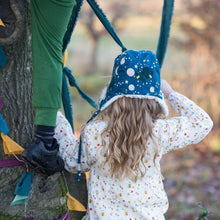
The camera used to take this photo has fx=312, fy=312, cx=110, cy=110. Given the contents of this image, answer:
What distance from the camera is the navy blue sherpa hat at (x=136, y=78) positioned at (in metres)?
1.59

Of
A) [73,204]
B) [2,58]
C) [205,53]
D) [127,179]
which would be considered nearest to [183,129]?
[127,179]

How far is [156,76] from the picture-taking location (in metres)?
Result: 1.62

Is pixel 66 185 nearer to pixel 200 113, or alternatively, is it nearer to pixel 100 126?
pixel 100 126

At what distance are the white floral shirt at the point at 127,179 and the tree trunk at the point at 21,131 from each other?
158mm

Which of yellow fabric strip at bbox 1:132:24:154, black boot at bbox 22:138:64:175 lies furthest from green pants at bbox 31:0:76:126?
yellow fabric strip at bbox 1:132:24:154

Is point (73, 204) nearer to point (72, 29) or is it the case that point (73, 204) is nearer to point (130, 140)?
point (130, 140)

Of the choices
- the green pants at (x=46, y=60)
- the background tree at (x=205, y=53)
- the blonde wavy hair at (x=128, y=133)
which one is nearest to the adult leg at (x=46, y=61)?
the green pants at (x=46, y=60)

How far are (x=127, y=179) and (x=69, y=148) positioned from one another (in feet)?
1.16

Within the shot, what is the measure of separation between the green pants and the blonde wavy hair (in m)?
0.34

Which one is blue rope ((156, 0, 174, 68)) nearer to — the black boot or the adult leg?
the adult leg

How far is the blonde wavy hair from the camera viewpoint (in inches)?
63.1

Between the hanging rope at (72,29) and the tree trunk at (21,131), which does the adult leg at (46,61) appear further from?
the hanging rope at (72,29)

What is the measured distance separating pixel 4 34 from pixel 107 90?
590mm

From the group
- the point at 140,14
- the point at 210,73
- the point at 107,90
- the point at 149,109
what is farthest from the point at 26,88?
the point at 140,14
